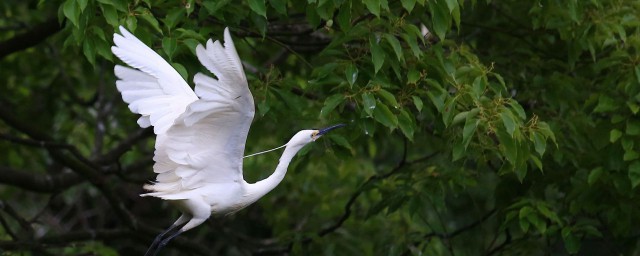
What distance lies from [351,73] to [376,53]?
5.8 inches

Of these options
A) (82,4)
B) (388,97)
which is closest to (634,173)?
(388,97)

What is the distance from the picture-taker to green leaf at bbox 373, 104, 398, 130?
5.19 meters

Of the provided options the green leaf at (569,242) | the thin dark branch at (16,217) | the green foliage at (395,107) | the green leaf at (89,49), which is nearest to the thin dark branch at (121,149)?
the green foliage at (395,107)

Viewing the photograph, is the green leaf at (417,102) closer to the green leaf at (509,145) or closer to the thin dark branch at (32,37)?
the green leaf at (509,145)

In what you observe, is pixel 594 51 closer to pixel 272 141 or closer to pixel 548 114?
pixel 548 114

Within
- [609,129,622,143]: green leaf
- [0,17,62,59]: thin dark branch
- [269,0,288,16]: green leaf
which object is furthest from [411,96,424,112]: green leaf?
[0,17,62,59]: thin dark branch

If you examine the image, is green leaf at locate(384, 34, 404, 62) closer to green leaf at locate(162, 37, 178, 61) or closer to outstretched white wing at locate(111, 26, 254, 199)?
outstretched white wing at locate(111, 26, 254, 199)

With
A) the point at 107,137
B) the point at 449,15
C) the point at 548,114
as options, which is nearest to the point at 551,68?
the point at 548,114

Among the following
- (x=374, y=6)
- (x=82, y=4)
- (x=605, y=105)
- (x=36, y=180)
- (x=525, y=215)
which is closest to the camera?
(x=82, y=4)

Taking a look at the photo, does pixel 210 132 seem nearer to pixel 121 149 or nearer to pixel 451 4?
pixel 451 4

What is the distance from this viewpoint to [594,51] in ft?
20.9

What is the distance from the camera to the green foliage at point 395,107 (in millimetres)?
5340

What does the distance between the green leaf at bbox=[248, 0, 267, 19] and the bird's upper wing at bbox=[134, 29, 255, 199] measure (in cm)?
35

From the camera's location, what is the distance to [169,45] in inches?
204
